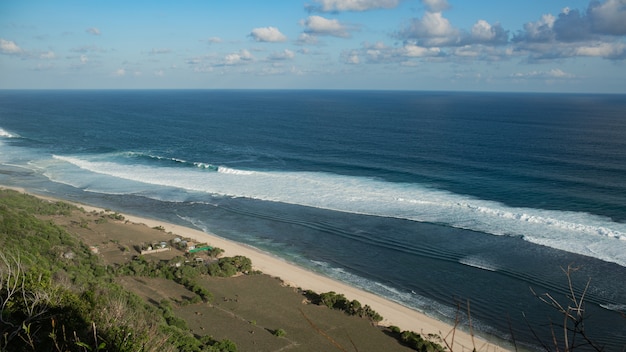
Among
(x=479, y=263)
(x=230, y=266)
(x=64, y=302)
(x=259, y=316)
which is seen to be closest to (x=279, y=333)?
(x=259, y=316)

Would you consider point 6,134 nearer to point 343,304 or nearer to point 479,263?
point 343,304

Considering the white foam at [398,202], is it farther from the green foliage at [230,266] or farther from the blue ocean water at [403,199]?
the green foliage at [230,266]

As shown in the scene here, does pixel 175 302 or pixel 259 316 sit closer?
pixel 259 316

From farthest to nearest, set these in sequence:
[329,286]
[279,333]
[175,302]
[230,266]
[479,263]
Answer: [479,263], [230,266], [329,286], [175,302], [279,333]

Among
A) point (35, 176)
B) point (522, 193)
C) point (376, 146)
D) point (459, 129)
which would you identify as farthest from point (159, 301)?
point (459, 129)

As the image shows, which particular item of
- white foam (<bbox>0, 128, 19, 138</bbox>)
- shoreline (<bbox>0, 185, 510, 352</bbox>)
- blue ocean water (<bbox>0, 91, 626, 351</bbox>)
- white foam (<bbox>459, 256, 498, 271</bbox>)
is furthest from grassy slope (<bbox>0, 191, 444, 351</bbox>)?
white foam (<bbox>0, 128, 19, 138</bbox>)

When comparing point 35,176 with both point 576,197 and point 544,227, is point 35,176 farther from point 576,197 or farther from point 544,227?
point 576,197
